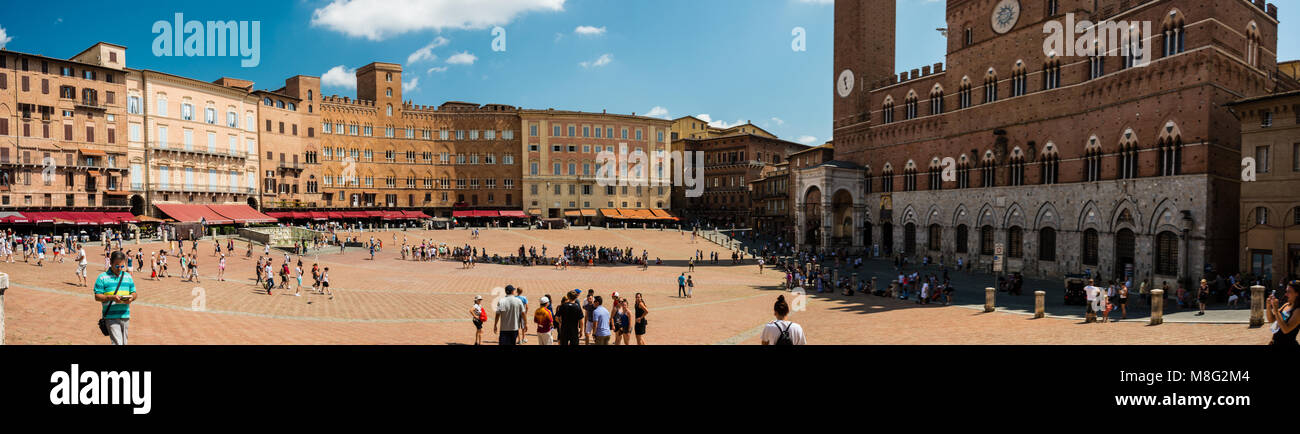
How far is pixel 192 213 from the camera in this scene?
54406 mm

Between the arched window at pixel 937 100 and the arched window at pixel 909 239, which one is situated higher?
the arched window at pixel 937 100

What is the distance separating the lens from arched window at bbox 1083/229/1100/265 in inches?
1305

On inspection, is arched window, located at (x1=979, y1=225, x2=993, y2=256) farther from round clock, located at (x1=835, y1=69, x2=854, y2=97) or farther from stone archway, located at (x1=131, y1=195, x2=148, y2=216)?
stone archway, located at (x1=131, y1=195, x2=148, y2=216)

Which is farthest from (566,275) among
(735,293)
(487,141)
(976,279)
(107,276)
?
(487,141)

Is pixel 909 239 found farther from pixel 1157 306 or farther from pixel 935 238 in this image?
pixel 1157 306

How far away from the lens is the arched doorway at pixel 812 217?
50622 mm

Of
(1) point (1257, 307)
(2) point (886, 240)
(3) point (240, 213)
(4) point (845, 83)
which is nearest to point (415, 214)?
(3) point (240, 213)

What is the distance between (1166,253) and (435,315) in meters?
33.1

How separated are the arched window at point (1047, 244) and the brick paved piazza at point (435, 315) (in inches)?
644

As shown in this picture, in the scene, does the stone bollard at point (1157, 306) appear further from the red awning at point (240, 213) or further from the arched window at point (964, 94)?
the red awning at point (240, 213)

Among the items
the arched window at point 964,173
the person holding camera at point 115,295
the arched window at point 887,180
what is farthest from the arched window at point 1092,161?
the person holding camera at point 115,295
